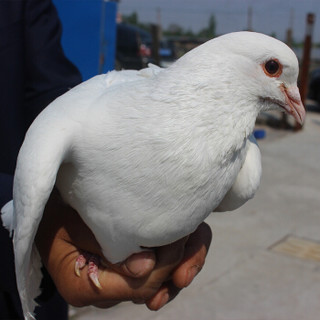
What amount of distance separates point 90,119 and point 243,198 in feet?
2.19

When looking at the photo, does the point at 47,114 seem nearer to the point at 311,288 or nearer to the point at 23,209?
the point at 23,209

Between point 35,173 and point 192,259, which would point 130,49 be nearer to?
point 192,259

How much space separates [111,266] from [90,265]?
9 centimetres

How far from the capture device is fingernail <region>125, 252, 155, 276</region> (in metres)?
1.75

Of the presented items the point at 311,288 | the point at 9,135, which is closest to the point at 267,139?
the point at 311,288

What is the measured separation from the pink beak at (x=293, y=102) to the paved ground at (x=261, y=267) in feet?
9.30

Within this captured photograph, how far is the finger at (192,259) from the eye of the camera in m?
1.87

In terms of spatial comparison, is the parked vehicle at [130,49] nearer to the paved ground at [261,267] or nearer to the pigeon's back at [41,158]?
the paved ground at [261,267]

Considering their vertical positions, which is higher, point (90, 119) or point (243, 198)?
point (90, 119)

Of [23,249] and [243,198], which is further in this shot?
[243,198]

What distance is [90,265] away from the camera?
1898 mm

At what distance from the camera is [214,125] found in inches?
59.9

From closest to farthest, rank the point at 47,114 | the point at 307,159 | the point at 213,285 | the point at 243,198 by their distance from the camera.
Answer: the point at 47,114 < the point at 243,198 < the point at 213,285 < the point at 307,159

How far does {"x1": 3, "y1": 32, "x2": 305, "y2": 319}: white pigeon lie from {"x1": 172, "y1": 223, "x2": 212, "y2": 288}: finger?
0.97 ft
